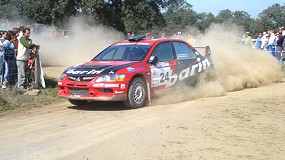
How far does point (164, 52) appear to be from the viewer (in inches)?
389

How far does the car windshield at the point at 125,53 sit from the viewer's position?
948 centimetres

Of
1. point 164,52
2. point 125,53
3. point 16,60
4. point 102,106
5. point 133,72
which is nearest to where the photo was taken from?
point 133,72

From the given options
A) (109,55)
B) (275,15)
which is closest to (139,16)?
(109,55)

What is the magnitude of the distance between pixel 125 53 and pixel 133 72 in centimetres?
111

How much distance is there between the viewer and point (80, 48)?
25094 mm

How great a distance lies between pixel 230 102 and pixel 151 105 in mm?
1904

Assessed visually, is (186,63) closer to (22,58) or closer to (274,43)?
(22,58)

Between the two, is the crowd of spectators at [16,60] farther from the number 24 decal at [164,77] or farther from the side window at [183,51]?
the side window at [183,51]

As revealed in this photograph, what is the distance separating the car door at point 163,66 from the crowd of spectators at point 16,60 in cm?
361

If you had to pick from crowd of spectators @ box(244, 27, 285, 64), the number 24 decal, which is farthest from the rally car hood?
crowd of spectators @ box(244, 27, 285, 64)

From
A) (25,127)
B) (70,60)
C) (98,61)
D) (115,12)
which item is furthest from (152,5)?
(25,127)

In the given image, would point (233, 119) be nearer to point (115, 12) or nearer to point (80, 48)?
point (80, 48)

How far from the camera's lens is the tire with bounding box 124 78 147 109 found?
8695 mm

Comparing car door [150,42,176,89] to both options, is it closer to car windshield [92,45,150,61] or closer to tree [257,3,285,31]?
car windshield [92,45,150,61]
